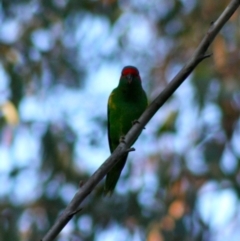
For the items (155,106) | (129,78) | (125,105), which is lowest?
(155,106)

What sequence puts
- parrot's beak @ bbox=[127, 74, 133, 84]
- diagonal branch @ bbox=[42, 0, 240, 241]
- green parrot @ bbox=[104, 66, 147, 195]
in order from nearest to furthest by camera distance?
diagonal branch @ bbox=[42, 0, 240, 241], green parrot @ bbox=[104, 66, 147, 195], parrot's beak @ bbox=[127, 74, 133, 84]

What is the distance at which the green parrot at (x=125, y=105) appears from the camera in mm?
4715

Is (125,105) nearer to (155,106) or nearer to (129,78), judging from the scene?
(129,78)

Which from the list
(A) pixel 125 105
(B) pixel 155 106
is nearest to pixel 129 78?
(A) pixel 125 105

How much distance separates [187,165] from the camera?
811 centimetres

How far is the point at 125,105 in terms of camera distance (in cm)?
479

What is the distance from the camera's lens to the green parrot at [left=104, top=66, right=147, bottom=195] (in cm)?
471

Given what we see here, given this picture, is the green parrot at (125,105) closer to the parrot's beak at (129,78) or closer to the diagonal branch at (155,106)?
the parrot's beak at (129,78)

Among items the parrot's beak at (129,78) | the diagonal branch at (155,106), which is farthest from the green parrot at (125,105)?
the diagonal branch at (155,106)

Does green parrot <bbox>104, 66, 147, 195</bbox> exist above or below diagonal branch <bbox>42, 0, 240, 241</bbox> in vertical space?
above

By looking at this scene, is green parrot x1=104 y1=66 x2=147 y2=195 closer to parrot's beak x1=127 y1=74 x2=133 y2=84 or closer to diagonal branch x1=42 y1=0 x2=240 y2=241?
parrot's beak x1=127 y1=74 x2=133 y2=84

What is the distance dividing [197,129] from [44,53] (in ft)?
7.16

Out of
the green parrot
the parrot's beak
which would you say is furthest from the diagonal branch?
the parrot's beak

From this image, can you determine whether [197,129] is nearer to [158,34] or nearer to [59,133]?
[59,133]
